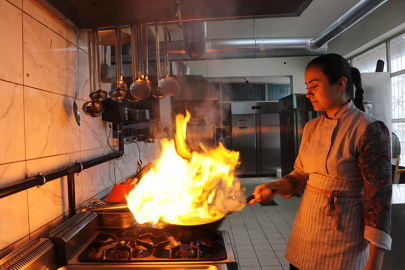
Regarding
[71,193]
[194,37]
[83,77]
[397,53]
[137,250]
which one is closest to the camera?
[137,250]

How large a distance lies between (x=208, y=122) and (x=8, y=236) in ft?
17.4

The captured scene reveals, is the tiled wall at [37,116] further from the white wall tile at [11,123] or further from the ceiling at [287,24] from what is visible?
the ceiling at [287,24]

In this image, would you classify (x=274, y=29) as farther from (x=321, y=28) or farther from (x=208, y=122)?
(x=208, y=122)

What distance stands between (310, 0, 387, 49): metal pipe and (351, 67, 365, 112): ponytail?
2307mm

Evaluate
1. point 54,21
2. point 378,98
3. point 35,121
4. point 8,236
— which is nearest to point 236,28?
point 378,98

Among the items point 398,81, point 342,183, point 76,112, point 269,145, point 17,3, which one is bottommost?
point 269,145

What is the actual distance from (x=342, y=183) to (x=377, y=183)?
6.1 inches

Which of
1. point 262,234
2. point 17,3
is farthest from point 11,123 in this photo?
point 262,234

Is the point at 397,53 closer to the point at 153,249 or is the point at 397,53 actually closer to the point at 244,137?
the point at 244,137

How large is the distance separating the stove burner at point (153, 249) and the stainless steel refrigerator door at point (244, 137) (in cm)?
670

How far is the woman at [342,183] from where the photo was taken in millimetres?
1168

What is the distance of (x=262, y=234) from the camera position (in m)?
3.60

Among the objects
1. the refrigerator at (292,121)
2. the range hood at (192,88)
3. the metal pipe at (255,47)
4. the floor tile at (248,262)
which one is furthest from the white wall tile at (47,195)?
the refrigerator at (292,121)

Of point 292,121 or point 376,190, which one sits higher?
point 292,121
